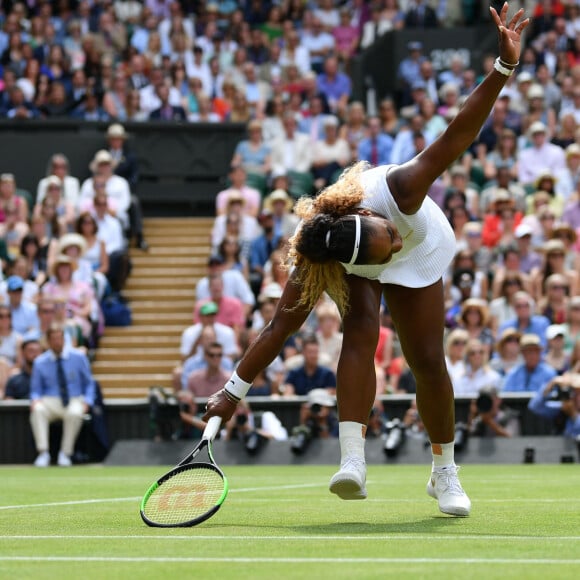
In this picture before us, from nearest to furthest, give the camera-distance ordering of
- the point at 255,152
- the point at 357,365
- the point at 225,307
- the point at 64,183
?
the point at 357,365 < the point at 225,307 < the point at 64,183 < the point at 255,152

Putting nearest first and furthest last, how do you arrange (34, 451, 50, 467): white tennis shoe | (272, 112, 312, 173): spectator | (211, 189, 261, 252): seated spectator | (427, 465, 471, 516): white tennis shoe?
1. (427, 465, 471, 516): white tennis shoe
2. (34, 451, 50, 467): white tennis shoe
3. (211, 189, 261, 252): seated spectator
4. (272, 112, 312, 173): spectator

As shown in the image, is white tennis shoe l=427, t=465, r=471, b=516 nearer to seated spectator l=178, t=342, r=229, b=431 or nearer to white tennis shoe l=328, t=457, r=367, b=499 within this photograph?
white tennis shoe l=328, t=457, r=367, b=499

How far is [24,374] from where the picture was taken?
1630cm

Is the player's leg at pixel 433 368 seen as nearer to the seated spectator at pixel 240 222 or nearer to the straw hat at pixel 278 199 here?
the straw hat at pixel 278 199

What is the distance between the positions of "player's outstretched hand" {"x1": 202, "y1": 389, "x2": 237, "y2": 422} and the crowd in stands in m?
7.12

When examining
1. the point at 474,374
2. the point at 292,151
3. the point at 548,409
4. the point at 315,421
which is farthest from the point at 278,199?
the point at 548,409

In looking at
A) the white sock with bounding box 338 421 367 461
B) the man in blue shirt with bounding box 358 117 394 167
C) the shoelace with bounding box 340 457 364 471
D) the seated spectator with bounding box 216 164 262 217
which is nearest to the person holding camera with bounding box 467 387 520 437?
the seated spectator with bounding box 216 164 262 217

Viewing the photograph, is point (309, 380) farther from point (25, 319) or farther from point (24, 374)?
point (25, 319)

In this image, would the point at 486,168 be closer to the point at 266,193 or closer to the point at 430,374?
the point at 266,193

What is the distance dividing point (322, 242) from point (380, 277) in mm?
622

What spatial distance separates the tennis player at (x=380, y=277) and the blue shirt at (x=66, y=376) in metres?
8.79

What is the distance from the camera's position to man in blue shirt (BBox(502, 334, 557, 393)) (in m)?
14.4

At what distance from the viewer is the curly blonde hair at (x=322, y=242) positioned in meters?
6.54
